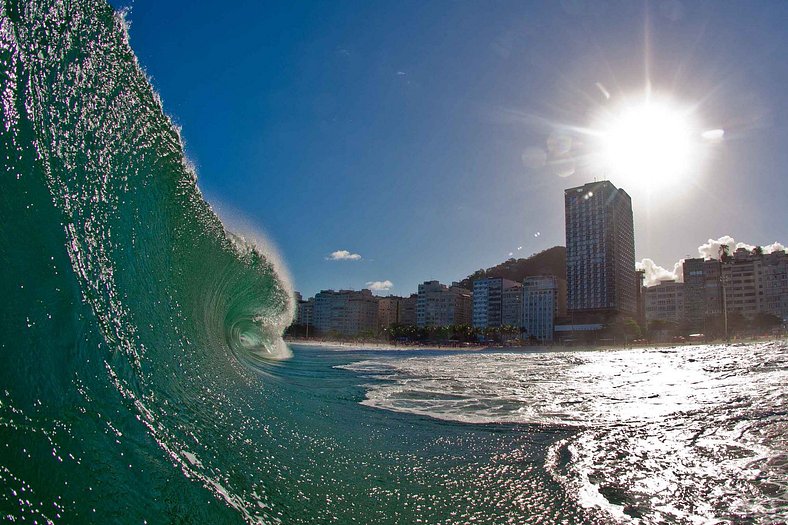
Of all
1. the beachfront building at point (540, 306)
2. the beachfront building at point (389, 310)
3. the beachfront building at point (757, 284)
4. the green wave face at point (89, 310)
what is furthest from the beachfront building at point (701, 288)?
the green wave face at point (89, 310)

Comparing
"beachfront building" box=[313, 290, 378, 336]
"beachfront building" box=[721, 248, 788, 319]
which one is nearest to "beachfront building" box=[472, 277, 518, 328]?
"beachfront building" box=[313, 290, 378, 336]

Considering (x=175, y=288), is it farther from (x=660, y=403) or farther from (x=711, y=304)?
(x=711, y=304)

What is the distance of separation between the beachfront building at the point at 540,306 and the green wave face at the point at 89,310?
127 m

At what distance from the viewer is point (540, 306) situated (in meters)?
128

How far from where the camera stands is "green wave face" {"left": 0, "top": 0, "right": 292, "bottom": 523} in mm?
2012

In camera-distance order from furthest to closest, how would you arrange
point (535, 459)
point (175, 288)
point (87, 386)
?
point (175, 288), point (535, 459), point (87, 386)

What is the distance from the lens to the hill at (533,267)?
6395 inches

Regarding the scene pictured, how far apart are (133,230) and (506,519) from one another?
13.9 ft

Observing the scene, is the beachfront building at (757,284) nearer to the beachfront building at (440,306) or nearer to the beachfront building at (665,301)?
the beachfront building at (665,301)

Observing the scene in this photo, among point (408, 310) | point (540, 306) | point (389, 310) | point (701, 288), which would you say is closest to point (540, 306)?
point (540, 306)

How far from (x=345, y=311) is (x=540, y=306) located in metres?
61.8

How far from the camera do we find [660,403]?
6.75 metres

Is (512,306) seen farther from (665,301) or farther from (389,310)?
(389,310)

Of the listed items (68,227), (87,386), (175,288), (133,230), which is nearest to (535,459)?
(87,386)
